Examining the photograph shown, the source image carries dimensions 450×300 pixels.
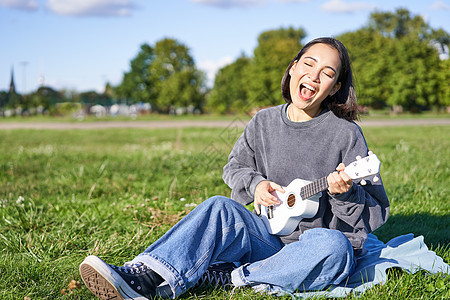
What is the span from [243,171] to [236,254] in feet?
1.62

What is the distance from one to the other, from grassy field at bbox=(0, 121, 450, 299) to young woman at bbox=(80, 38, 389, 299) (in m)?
0.21

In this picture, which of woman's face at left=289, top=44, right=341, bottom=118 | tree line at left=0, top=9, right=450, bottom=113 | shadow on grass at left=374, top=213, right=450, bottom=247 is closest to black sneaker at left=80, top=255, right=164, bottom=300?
woman's face at left=289, top=44, right=341, bottom=118

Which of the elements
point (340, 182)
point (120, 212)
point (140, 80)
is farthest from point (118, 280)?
point (140, 80)

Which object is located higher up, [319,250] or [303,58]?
[303,58]

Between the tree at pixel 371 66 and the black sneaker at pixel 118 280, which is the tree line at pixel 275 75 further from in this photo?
the black sneaker at pixel 118 280

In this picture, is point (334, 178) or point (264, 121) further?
point (264, 121)

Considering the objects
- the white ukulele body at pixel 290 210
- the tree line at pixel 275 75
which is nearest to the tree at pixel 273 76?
the tree line at pixel 275 75

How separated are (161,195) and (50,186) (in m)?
1.37

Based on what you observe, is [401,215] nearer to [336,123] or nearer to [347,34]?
[336,123]

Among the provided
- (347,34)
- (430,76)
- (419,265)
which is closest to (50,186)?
(419,265)

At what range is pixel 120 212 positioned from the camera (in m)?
3.78

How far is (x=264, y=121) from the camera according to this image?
2611 millimetres

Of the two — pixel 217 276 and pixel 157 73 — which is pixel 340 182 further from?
pixel 157 73

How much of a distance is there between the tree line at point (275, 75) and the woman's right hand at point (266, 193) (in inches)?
31.4
